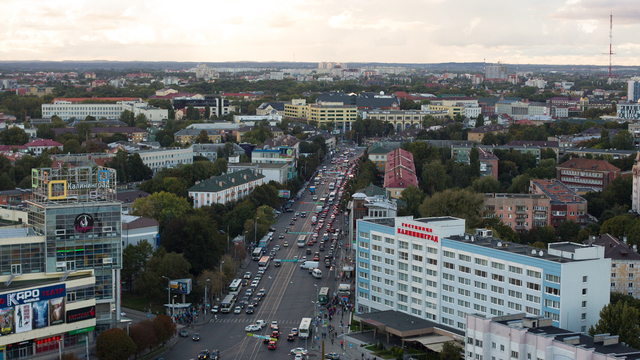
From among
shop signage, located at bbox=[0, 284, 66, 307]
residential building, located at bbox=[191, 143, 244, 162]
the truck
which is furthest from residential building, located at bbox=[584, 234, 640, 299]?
residential building, located at bbox=[191, 143, 244, 162]

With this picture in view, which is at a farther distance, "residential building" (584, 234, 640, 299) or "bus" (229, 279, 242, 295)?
"residential building" (584, 234, 640, 299)

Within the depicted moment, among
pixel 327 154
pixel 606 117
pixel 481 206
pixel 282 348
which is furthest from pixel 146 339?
pixel 606 117

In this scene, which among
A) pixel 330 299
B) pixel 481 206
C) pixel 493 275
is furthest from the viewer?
pixel 481 206

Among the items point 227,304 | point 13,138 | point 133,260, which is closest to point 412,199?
point 227,304

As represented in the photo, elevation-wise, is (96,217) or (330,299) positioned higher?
(96,217)

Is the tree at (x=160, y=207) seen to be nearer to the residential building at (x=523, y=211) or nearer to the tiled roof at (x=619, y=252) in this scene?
the residential building at (x=523, y=211)

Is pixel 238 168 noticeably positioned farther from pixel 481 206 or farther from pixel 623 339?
pixel 623 339

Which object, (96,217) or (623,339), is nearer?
(623,339)

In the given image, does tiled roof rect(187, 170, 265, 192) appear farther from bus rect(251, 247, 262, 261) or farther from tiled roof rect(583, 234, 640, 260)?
tiled roof rect(583, 234, 640, 260)
